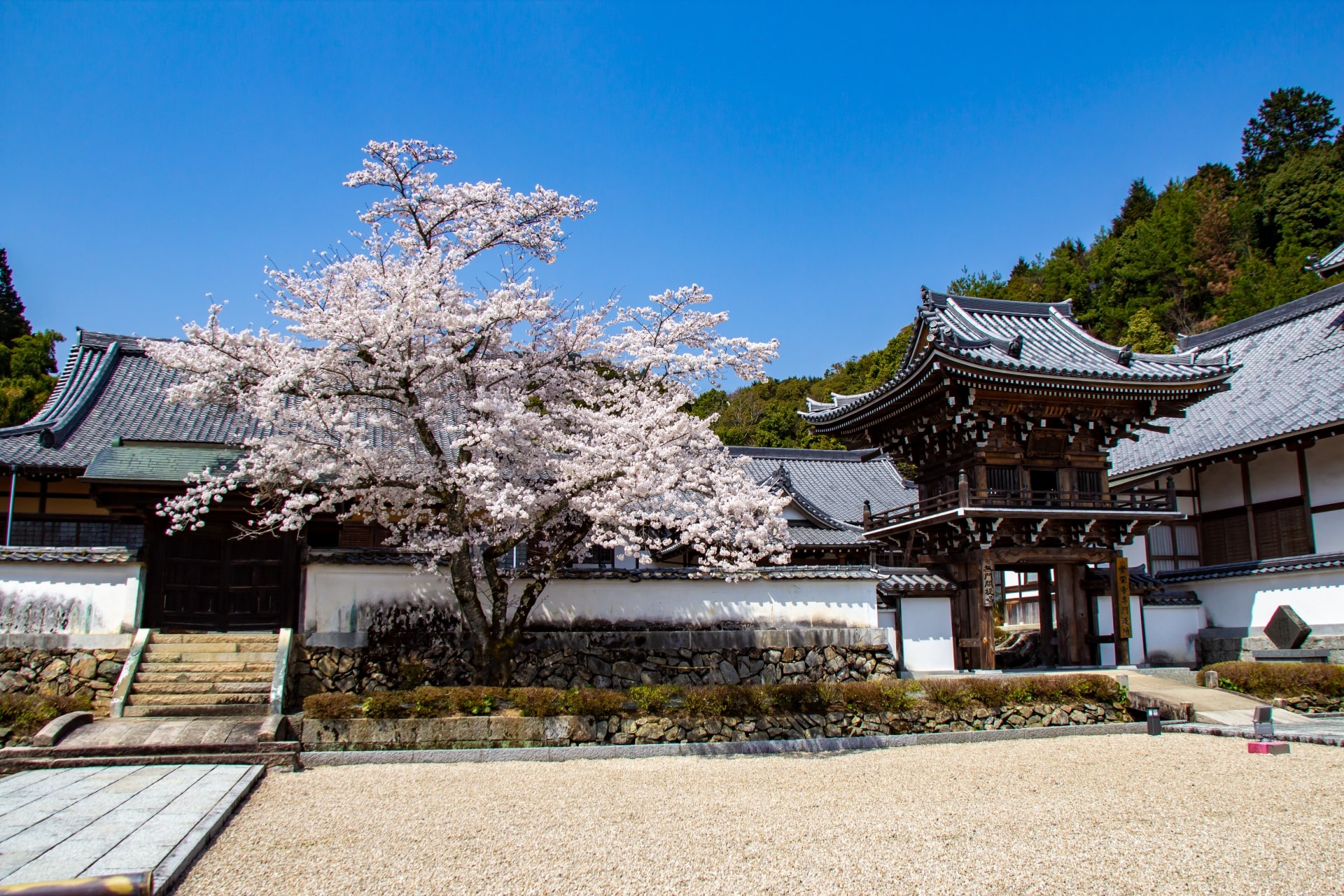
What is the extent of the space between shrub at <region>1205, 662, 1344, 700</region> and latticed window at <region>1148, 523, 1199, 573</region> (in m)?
7.33

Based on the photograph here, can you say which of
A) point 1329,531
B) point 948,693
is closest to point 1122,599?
point 1329,531

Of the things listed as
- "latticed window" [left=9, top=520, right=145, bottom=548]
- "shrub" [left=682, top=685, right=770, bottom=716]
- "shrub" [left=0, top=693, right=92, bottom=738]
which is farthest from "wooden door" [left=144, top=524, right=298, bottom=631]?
"shrub" [left=682, top=685, right=770, bottom=716]

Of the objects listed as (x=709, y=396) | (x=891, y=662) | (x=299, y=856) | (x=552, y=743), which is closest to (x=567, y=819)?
(x=299, y=856)

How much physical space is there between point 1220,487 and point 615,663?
1743 cm

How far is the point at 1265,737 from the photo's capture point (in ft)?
40.3

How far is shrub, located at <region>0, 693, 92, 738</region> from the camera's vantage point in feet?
35.9

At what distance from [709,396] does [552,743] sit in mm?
49701

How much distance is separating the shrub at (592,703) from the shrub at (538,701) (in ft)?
0.34

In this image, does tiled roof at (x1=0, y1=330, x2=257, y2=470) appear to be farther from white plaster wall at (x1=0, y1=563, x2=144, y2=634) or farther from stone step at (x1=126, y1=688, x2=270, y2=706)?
stone step at (x1=126, y1=688, x2=270, y2=706)

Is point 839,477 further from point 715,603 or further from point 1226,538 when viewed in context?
point 715,603

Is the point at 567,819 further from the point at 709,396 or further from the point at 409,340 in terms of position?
the point at 709,396

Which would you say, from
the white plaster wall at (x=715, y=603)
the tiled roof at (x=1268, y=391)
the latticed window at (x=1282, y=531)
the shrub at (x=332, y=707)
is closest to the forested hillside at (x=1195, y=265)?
the tiled roof at (x=1268, y=391)

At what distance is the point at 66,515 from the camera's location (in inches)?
728

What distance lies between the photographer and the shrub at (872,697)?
509 inches
